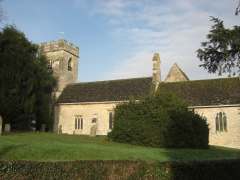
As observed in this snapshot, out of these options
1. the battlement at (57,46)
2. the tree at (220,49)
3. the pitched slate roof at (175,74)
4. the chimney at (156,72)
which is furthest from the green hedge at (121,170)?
the battlement at (57,46)

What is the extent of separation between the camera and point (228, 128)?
38.0 m

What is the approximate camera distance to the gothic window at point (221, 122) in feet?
125

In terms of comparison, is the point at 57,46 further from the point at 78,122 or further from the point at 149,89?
the point at 149,89

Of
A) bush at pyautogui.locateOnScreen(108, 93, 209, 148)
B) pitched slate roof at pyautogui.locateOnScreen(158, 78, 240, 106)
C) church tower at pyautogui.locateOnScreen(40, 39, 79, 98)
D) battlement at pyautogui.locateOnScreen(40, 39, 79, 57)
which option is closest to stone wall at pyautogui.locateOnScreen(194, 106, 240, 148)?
pitched slate roof at pyautogui.locateOnScreen(158, 78, 240, 106)

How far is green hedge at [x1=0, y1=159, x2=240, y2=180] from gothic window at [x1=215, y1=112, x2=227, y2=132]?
24794mm

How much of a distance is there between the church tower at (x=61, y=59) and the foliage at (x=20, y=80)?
8.59 m

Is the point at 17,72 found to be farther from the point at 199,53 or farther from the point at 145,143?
the point at 199,53

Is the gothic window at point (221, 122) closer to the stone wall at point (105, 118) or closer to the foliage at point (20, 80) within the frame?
the stone wall at point (105, 118)

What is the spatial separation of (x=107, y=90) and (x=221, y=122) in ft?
50.4

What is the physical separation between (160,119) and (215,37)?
16.7 m

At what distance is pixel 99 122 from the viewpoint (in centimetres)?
4375

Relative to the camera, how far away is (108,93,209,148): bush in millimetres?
28859

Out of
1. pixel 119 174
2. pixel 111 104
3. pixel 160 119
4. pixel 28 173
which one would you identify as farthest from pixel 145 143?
pixel 28 173

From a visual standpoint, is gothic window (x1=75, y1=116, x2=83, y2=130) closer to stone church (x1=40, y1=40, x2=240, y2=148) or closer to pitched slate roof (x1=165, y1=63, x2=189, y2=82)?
stone church (x1=40, y1=40, x2=240, y2=148)
